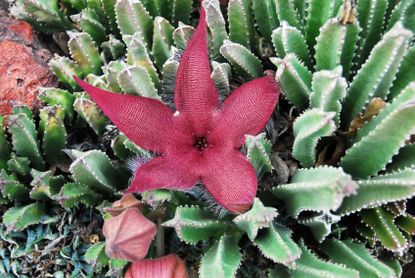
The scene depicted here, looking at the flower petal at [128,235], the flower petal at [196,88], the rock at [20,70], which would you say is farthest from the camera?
the rock at [20,70]

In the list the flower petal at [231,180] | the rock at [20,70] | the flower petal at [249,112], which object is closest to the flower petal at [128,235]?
the flower petal at [231,180]

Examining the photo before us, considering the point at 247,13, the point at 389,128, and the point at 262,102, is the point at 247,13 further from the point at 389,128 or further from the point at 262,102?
the point at 389,128

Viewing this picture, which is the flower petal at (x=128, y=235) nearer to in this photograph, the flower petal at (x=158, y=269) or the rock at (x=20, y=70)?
the flower petal at (x=158, y=269)

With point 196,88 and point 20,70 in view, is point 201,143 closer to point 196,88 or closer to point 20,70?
point 196,88

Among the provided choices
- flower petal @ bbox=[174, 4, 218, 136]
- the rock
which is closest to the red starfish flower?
flower petal @ bbox=[174, 4, 218, 136]

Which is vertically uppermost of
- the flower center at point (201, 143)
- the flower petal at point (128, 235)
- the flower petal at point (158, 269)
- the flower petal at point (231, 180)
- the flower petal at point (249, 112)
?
the flower petal at point (249, 112)

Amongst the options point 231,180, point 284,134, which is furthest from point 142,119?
point 284,134

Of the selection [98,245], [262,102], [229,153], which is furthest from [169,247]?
[262,102]
